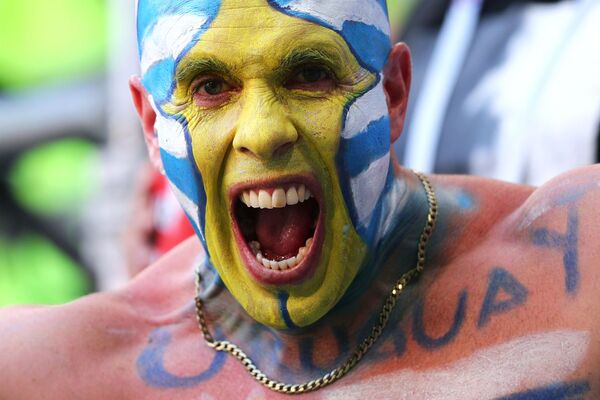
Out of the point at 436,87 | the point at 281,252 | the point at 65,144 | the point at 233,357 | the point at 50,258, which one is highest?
the point at 281,252

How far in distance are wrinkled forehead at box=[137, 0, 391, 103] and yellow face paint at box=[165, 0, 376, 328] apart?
0.07 ft

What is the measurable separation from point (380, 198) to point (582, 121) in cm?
235

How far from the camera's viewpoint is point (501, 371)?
2.80 metres

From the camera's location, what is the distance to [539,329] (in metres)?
2.81

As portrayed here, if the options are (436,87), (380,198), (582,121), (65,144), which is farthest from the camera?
(65,144)

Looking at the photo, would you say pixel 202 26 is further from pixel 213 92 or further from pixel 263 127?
pixel 263 127

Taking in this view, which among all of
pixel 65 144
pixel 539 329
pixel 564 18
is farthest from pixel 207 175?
pixel 65 144

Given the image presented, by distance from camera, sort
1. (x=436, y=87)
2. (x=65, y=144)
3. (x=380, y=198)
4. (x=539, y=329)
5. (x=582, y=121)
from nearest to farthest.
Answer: (x=539, y=329)
(x=380, y=198)
(x=582, y=121)
(x=436, y=87)
(x=65, y=144)

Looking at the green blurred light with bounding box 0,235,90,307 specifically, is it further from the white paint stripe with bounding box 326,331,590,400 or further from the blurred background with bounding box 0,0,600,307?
the white paint stripe with bounding box 326,331,590,400

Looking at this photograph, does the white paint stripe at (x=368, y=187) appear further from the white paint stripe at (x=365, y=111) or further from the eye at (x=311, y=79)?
the eye at (x=311, y=79)

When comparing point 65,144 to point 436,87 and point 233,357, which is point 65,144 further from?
point 233,357

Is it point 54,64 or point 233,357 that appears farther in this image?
point 54,64

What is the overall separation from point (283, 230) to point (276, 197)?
0.57 ft

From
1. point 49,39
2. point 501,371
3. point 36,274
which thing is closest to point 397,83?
point 501,371
